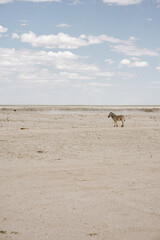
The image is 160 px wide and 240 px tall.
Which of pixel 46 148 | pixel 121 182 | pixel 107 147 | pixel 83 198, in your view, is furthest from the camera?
pixel 107 147

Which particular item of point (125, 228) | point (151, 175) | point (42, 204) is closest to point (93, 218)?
point (125, 228)

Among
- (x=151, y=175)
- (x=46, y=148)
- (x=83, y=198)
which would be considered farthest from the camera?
(x=46, y=148)

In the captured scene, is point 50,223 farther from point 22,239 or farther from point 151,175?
point 151,175

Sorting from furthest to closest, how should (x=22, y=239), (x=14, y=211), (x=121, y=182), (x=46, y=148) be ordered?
(x=46, y=148)
(x=121, y=182)
(x=14, y=211)
(x=22, y=239)

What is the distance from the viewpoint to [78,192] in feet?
25.3

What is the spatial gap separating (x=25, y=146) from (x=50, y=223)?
7.99 m

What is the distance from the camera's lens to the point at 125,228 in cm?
591

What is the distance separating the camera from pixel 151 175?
9422 millimetres

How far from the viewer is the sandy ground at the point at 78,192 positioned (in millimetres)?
5824

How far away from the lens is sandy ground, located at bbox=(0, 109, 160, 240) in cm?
582

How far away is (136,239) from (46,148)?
848 cm


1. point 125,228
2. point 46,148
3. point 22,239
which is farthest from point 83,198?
point 46,148

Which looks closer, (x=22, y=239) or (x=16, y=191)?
(x=22, y=239)

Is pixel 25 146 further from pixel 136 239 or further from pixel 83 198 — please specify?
pixel 136 239
